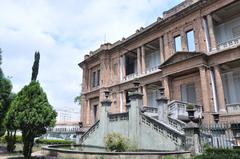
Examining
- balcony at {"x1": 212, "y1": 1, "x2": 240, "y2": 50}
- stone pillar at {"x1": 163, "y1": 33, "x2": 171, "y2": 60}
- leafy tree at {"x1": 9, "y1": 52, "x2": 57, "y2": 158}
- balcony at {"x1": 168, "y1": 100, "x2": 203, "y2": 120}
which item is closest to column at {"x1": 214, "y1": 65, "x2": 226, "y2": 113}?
balcony at {"x1": 168, "y1": 100, "x2": 203, "y2": 120}

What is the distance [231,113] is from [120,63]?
1440 centimetres

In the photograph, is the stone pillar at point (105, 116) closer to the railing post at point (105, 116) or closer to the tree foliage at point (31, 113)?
the railing post at point (105, 116)

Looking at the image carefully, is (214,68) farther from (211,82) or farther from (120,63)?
(120,63)

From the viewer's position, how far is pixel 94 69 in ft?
101

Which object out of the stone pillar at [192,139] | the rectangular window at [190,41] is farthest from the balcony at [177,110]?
the rectangular window at [190,41]

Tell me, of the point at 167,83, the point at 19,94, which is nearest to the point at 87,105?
the point at 167,83

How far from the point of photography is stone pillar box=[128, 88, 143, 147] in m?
11.4

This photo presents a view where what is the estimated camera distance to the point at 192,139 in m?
8.64

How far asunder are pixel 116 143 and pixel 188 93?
11.0 m

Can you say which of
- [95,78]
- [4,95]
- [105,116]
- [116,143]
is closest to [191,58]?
[105,116]

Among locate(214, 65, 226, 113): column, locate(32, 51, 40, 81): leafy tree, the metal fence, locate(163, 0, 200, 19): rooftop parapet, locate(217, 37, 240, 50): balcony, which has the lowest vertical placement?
the metal fence

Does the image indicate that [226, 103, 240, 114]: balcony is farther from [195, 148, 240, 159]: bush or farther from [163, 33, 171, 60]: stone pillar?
[195, 148, 240, 159]: bush

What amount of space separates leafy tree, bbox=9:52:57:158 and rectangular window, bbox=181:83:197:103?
40.3 feet

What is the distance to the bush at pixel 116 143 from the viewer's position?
34.6 ft
